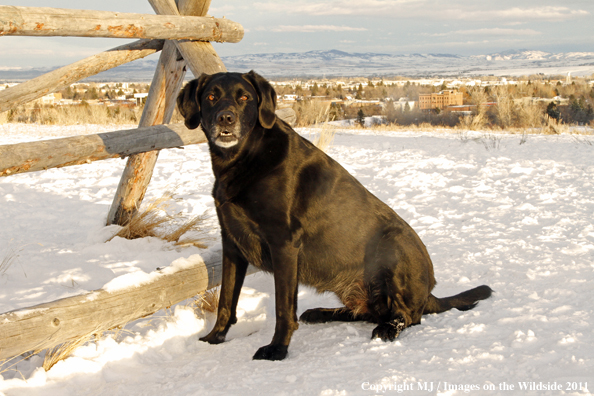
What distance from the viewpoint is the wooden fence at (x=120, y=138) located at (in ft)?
7.36

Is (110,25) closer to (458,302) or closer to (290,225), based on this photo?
(290,225)

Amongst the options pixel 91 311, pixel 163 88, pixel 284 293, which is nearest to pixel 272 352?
pixel 284 293

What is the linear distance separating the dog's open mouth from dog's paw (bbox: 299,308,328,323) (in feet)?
3.93

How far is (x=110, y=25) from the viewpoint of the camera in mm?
3078

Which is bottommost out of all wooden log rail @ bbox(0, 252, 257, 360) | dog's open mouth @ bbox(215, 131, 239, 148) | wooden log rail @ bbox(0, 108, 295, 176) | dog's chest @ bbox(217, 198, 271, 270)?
wooden log rail @ bbox(0, 252, 257, 360)

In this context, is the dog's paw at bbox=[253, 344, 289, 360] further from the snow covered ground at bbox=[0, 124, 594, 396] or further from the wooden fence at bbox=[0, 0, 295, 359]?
the wooden fence at bbox=[0, 0, 295, 359]

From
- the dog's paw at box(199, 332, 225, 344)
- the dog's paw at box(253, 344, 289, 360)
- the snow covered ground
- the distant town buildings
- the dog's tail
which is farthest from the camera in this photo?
the distant town buildings

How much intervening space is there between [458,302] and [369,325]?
58 centimetres

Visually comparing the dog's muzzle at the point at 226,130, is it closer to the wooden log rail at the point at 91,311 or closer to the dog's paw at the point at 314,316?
the wooden log rail at the point at 91,311

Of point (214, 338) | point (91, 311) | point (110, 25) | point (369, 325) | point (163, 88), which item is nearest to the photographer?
point (91, 311)

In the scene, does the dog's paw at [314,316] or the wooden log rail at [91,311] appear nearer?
the wooden log rail at [91,311]

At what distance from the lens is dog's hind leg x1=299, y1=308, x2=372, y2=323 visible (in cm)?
299

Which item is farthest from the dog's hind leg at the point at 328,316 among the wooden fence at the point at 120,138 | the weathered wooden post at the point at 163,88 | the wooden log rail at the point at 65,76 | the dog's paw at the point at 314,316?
the wooden log rail at the point at 65,76

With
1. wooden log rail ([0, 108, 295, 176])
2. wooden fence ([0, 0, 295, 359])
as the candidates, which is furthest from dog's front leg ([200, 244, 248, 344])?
wooden log rail ([0, 108, 295, 176])
